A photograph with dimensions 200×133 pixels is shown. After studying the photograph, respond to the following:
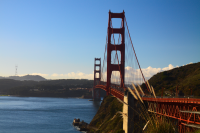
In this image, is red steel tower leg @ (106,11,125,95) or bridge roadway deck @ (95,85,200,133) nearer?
bridge roadway deck @ (95,85,200,133)

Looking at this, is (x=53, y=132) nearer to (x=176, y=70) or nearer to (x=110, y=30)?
(x=110, y=30)

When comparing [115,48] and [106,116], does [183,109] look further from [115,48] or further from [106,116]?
[115,48]

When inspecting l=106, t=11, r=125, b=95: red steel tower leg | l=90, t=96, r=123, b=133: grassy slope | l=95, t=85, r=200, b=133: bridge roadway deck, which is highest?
l=106, t=11, r=125, b=95: red steel tower leg

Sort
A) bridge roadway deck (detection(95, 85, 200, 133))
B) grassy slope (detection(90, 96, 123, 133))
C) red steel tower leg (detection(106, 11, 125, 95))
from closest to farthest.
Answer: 1. bridge roadway deck (detection(95, 85, 200, 133))
2. grassy slope (detection(90, 96, 123, 133))
3. red steel tower leg (detection(106, 11, 125, 95))

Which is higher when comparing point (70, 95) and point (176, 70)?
point (176, 70)

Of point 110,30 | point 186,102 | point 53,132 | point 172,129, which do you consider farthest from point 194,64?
point 172,129

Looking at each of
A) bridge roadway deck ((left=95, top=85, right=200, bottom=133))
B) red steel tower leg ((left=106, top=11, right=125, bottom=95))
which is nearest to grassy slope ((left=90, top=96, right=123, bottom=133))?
red steel tower leg ((left=106, top=11, right=125, bottom=95))

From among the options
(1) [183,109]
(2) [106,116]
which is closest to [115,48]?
(2) [106,116]

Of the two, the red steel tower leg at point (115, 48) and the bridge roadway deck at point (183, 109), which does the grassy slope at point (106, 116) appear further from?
the bridge roadway deck at point (183, 109)

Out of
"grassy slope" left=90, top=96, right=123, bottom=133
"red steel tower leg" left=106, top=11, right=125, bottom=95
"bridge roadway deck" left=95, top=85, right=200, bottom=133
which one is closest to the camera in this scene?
"bridge roadway deck" left=95, top=85, right=200, bottom=133

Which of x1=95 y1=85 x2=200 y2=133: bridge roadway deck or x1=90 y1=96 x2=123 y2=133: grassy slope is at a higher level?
x1=95 y1=85 x2=200 y2=133: bridge roadway deck

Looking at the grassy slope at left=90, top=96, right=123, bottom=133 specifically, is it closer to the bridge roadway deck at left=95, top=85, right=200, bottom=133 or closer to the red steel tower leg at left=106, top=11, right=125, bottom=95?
the red steel tower leg at left=106, top=11, right=125, bottom=95
